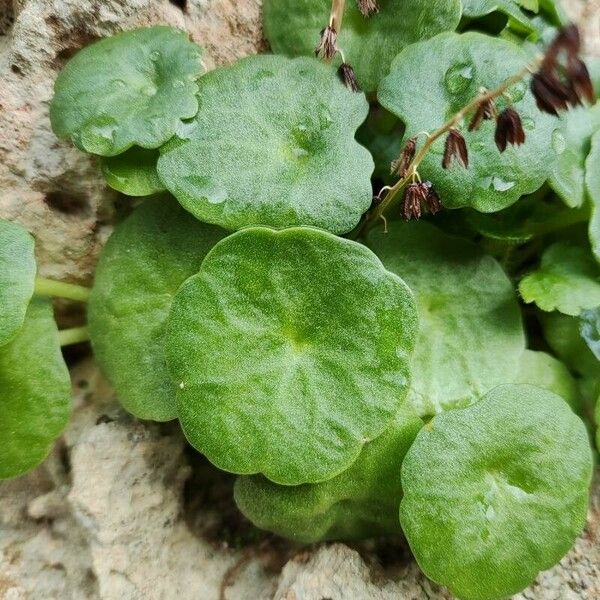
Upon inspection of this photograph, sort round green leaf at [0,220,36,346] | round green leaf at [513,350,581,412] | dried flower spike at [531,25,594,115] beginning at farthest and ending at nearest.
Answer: round green leaf at [513,350,581,412] → round green leaf at [0,220,36,346] → dried flower spike at [531,25,594,115]

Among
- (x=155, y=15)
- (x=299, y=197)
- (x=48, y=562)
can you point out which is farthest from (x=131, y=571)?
(x=155, y=15)

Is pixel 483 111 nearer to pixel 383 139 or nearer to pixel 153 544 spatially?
pixel 383 139

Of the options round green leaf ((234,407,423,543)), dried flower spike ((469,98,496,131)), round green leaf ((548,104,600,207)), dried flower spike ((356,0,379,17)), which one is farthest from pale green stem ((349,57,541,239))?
round green leaf ((234,407,423,543))

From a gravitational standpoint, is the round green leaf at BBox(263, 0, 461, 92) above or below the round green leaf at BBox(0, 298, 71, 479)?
above

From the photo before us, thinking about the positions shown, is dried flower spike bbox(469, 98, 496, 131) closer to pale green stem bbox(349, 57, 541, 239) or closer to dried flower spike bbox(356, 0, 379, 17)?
pale green stem bbox(349, 57, 541, 239)

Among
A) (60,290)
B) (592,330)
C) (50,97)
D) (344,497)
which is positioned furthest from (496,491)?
(50,97)

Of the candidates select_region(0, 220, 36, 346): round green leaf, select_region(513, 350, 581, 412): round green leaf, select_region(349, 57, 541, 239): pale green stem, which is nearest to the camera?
select_region(349, 57, 541, 239): pale green stem

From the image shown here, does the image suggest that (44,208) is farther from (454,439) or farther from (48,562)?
(454,439)

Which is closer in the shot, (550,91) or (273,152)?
(550,91)
